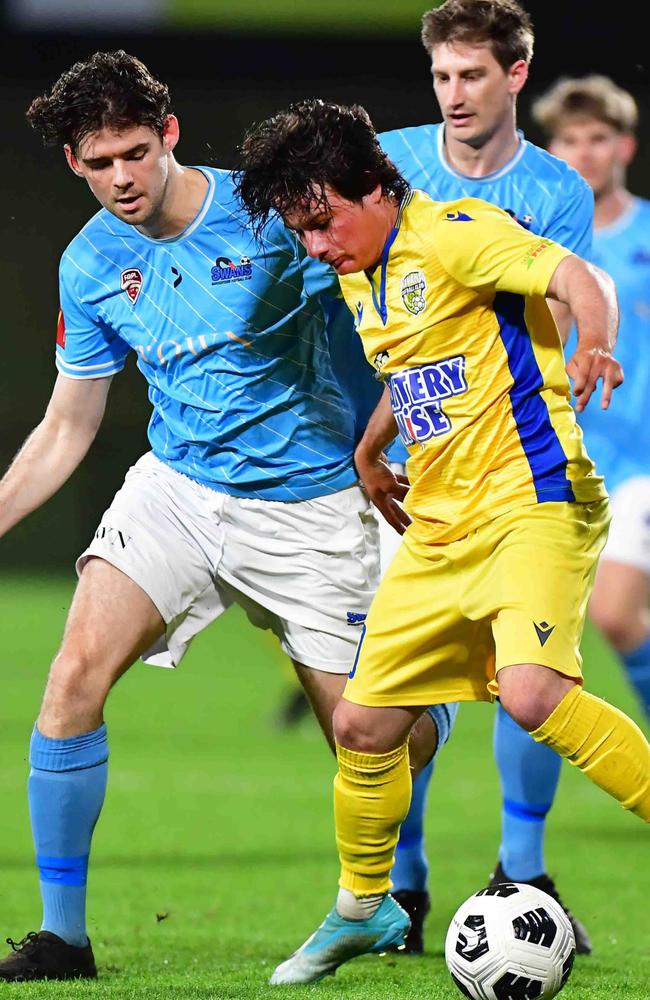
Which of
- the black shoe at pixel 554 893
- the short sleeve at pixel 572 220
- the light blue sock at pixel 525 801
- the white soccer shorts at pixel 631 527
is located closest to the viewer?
the black shoe at pixel 554 893

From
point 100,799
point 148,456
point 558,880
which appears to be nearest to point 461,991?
point 100,799

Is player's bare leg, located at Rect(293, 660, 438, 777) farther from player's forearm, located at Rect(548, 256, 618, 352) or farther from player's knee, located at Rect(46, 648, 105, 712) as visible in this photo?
player's forearm, located at Rect(548, 256, 618, 352)

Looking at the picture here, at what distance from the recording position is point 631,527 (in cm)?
627

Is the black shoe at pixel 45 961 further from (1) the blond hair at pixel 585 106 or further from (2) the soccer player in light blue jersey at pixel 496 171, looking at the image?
(1) the blond hair at pixel 585 106

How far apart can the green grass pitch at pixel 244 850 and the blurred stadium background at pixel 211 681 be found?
2cm

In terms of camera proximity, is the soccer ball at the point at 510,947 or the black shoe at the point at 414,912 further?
the black shoe at the point at 414,912

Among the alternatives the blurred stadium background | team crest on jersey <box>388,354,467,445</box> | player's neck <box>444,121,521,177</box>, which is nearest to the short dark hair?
player's neck <box>444,121,521,177</box>

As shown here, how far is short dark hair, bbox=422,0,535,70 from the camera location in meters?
4.64

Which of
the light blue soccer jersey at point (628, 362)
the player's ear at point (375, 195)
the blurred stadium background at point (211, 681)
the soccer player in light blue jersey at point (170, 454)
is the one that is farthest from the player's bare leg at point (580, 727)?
the light blue soccer jersey at point (628, 362)

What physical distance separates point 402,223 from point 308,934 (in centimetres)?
224

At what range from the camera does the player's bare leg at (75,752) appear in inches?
150

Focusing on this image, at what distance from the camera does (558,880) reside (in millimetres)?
5801

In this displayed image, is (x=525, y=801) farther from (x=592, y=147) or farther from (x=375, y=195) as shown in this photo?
(x=592, y=147)

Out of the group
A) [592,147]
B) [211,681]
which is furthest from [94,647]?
[211,681]
